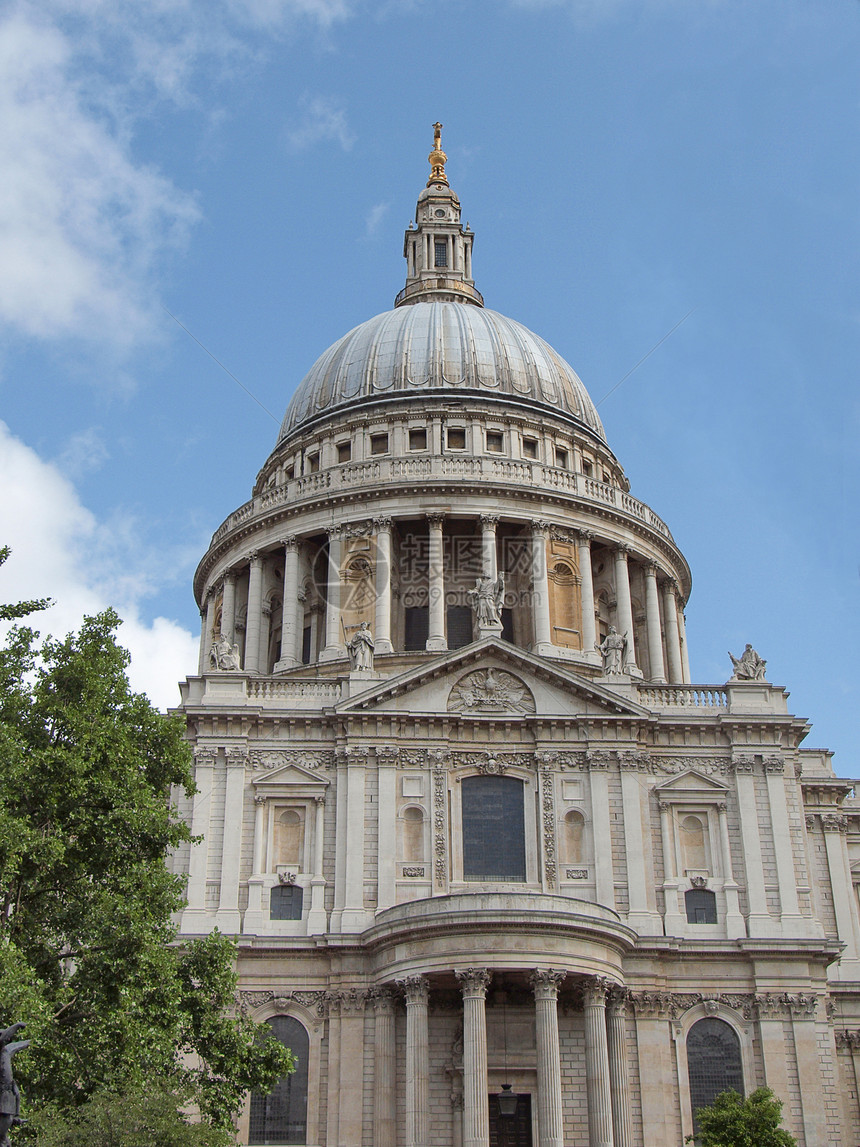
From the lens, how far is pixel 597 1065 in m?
38.0

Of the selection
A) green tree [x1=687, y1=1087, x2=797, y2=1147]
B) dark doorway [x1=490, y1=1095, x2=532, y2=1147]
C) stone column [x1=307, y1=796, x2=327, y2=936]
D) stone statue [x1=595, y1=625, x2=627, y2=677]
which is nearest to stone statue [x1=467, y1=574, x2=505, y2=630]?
stone statue [x1=595, y1=625, x2=627, y2=677]

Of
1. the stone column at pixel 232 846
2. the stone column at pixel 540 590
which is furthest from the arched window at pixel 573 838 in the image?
the stone column at pixel 540 590

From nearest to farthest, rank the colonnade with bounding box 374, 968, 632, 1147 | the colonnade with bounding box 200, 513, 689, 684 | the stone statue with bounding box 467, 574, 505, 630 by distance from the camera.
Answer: the colonnade with bounding box 374, 968, 632, 1147
the stone statue with bounding box 467, 574, 505, 630
the colonnade with bounding box 200, 513, 689, 684

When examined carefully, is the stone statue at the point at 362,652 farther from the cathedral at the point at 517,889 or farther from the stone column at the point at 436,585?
the stone column at the point at 436,585

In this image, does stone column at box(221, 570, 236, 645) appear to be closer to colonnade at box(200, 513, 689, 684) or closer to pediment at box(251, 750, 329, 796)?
colonnade at box(200, 513, 689, 684)

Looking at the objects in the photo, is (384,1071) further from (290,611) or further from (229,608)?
(229,608)

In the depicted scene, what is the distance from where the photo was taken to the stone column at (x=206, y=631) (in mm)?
64062

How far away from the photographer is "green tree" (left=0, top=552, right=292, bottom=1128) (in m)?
28.0

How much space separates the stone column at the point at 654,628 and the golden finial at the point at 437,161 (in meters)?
29.8

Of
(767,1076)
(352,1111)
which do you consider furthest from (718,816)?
(352,1111)

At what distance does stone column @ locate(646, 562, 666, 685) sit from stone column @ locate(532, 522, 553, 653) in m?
5.80

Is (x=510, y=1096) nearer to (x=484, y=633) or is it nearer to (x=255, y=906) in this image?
(x=255, y=906)

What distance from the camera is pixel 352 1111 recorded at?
1528 inches

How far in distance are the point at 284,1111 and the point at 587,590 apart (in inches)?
1023
